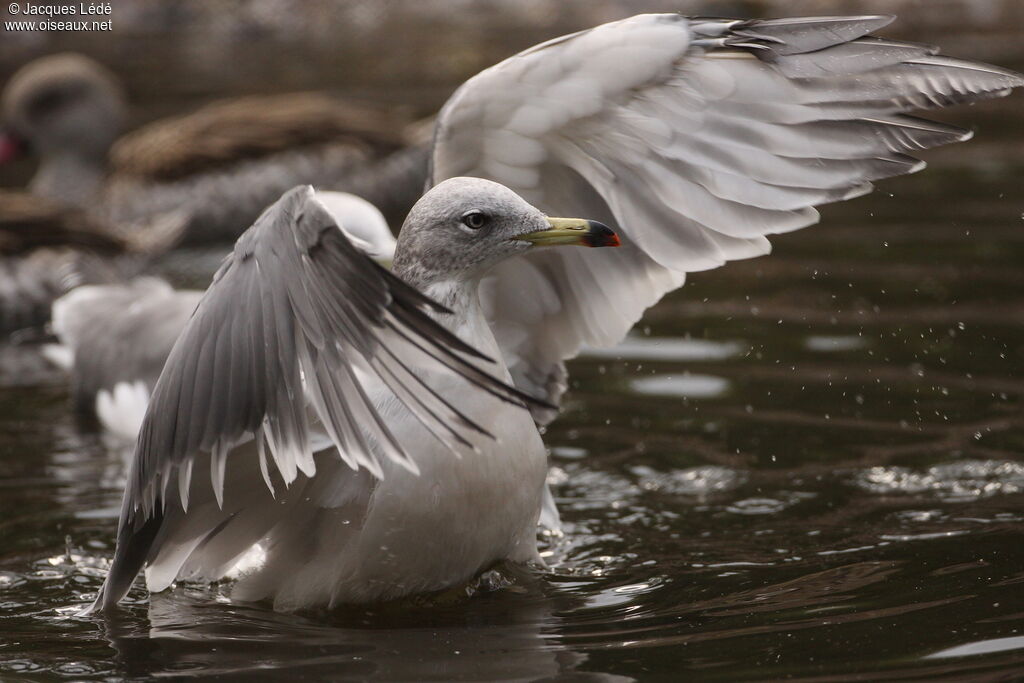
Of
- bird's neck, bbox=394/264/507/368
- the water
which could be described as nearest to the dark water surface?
the water

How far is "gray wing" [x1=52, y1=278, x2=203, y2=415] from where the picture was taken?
7.24 meters

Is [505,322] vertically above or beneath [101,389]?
above

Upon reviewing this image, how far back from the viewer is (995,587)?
4531 mm

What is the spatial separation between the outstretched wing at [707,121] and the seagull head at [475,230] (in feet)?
1.20

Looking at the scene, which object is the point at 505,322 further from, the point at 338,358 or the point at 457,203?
the point at 338,358

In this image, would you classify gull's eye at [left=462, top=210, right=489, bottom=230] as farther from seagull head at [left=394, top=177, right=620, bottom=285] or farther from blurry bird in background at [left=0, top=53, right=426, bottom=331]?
blurry bird in background at [left=0, top=53, right=426, bottom=331]

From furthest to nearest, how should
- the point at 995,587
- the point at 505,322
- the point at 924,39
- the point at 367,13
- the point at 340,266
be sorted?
the point at 367,13 → the point at 924,39 → the point at 505,322 → the point at 995,587 → the point at 340,266

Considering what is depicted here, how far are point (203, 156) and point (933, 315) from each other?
5888mm

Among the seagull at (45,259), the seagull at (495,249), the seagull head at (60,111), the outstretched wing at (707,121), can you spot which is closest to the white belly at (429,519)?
the seagull at (495,249)

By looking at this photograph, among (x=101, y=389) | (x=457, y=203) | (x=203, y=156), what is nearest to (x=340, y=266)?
(x=457, y=203)

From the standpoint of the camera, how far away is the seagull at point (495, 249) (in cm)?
430

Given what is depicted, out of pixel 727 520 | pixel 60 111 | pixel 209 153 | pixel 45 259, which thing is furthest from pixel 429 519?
pixel 60 111

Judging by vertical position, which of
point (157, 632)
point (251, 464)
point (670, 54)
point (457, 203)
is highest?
point (670, 54)

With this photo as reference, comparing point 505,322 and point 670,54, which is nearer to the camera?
point 670,54
